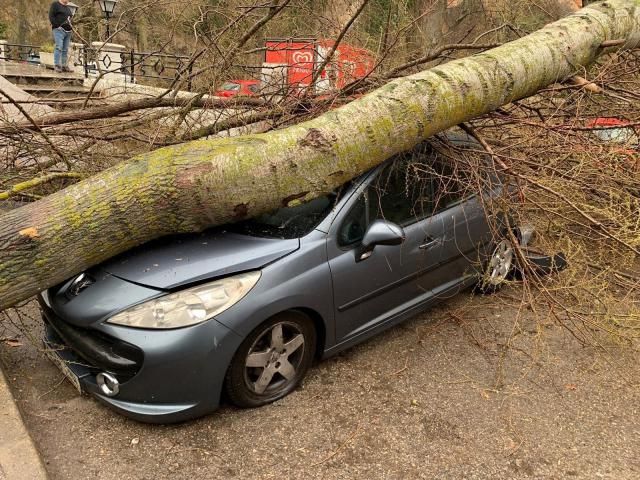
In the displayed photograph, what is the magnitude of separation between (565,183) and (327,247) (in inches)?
66.6

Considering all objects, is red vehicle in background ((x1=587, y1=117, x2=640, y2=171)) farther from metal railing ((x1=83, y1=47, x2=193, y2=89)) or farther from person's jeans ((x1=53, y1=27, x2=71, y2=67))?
person's jeans ((x1=53, y1=27, x2=71, y2=67))

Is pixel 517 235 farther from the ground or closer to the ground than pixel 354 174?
closer to the ground

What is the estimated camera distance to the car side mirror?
3.06m

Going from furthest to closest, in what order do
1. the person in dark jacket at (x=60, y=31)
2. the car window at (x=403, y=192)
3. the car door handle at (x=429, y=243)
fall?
the person in dark jacket at (x=60, y=31) < the car door handle at (x=429, y=243) < the car window at (x=403, y=192)

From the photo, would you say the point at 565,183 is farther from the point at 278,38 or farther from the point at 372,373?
the point at 278,38

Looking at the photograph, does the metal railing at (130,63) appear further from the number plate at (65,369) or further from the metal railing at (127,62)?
the number plate at (65,369)

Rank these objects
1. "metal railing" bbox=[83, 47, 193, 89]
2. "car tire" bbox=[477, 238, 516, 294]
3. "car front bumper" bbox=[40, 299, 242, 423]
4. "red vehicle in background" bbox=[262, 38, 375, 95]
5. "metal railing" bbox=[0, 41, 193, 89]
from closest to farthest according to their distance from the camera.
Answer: "car front bumper" bbox=[40, 299, 242, 423] < "car tire" bbox=[477, 238, 516, 294] < "red vehicle in background" bbox=[262, 38, 375, 95] < "metal railing" bbox=[0, 41, 193, 89] < "metal railing" bbox=[83, 47, 193, 89]

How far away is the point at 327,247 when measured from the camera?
119 inches

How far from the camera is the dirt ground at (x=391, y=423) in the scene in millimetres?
2611

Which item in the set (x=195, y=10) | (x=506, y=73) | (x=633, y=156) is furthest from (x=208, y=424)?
(x=195, y=10)

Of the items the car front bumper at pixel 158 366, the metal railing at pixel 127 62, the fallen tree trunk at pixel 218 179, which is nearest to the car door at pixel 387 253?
the fallen tree trunk at pixel 218 179

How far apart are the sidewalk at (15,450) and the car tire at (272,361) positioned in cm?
94

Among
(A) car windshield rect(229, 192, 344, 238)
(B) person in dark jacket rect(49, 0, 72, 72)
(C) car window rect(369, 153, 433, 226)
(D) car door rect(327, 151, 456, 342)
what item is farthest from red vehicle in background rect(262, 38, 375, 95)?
(B) person in dark jacket rect(49, 0, 72, 72)

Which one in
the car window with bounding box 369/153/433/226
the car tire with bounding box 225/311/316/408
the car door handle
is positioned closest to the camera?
the car tire with bounding box 225/311/316/408
